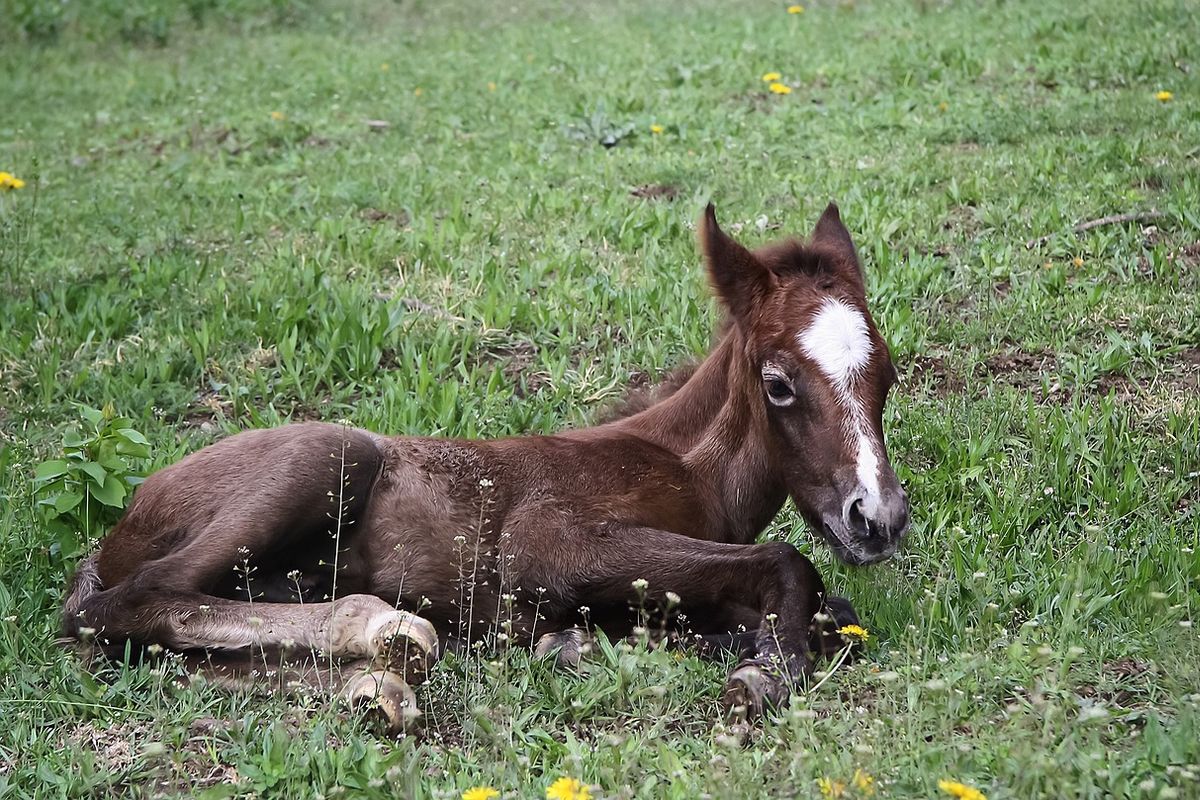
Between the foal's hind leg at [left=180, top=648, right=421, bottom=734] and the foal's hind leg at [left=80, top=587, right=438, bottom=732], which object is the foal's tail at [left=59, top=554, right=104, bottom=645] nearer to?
the foal's hind leg at [left=80, top=587, right=438, bottom=732]

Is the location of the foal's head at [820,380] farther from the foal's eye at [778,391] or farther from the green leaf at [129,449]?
the green leaf at [129,449]

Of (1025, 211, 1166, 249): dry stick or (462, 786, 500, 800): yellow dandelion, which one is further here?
(1025, 211, 1166, 249): dry stick

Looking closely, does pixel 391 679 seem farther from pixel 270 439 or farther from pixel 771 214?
pixel 771 214

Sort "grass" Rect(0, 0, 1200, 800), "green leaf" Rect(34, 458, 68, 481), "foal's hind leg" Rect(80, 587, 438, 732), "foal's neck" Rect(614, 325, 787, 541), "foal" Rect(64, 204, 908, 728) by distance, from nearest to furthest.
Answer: "grass" Rect(0, 0, 1200, 800)
"foal's hind leg" Rect(80, 587, 438, 732)
"foal" Rect(64, 204, 908, 728)
"foal's neck" Rect(614, 325, 787, 541)
"green leaf" Rect(34, 458, 68, 481)

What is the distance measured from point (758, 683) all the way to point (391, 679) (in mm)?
1138

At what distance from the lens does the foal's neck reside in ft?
15.9

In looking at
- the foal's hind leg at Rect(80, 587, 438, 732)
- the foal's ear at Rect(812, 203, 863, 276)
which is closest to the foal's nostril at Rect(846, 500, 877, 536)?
the foal's ear at Rect(812, 203, 863, 276)

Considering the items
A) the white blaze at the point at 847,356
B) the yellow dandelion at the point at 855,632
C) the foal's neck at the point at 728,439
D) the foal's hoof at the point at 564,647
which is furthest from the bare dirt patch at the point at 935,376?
the foal's hoof at the point at 564,647

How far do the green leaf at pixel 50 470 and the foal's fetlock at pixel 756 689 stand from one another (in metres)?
2.91

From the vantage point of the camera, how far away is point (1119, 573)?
4555 mm

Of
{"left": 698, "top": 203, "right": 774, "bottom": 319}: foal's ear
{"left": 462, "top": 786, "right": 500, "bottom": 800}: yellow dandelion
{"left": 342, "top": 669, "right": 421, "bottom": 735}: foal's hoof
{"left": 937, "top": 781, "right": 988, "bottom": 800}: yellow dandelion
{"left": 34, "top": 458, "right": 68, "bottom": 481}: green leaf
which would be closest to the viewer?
{"left": 937, "top": 781, "right": 988, "bottom": 800}: yellow dandelion

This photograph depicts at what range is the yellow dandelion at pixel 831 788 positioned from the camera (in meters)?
3.06

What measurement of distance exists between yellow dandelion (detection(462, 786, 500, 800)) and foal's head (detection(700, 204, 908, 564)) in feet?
4.90

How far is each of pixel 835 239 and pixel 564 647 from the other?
80.2 inches
